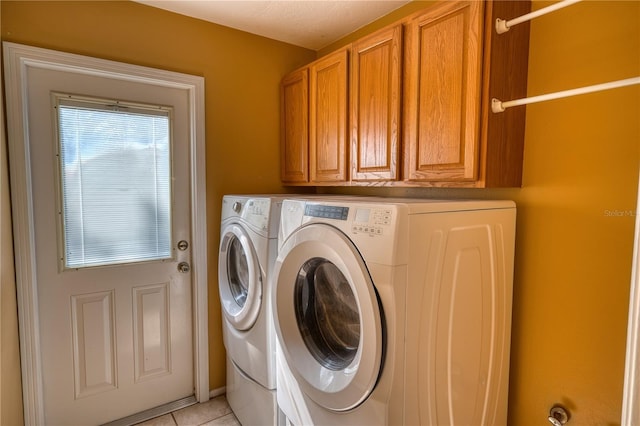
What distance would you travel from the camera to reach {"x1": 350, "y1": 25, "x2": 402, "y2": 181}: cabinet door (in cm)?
158

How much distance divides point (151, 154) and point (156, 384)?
1.43 meters

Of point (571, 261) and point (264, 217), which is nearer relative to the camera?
point (571, 261)

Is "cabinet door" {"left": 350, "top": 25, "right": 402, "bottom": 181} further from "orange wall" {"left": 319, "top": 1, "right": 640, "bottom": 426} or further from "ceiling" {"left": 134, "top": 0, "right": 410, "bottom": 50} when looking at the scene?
"orange wall" {"left": 319, "top": 1, "right": 640, "bottom": 426}

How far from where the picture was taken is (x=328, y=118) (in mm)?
1987

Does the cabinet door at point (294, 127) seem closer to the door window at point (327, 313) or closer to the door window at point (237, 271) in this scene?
the door window at point (237, 271)

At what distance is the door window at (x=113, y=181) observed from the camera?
1.82m

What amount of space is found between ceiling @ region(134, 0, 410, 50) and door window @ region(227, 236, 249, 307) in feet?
4.33

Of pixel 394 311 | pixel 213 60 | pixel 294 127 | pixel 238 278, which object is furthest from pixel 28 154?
pixel 394 311

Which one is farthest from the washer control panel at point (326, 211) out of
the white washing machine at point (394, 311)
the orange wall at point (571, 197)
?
the orange wall at point (571, 197)

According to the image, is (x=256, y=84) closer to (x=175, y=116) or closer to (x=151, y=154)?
(x=175, y=116)

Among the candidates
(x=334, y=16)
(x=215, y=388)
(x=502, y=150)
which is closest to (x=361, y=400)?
(x=502, y=150)

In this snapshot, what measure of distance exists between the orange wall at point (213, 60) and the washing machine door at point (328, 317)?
0.98 m

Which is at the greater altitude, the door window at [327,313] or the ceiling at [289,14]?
the ceiling at [289,14]

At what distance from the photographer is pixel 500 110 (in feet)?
4.18
